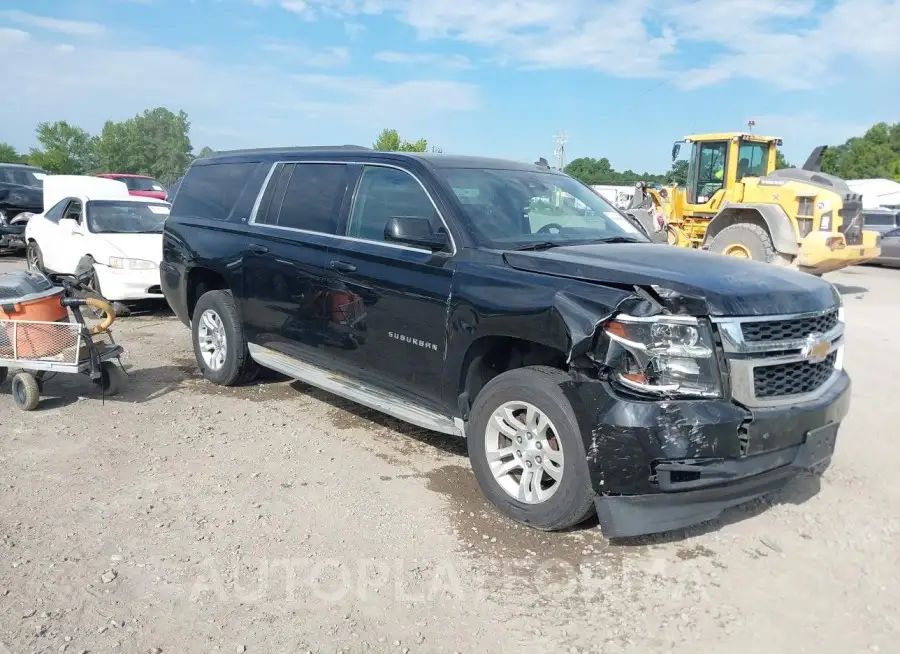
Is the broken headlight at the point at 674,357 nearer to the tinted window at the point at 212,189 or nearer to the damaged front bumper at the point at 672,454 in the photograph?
the damaged front bumper at the point at 672,454

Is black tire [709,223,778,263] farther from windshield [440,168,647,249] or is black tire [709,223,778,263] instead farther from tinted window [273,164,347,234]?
tinted window [273,164,347,234]

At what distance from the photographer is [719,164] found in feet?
49.8

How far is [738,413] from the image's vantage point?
347cm

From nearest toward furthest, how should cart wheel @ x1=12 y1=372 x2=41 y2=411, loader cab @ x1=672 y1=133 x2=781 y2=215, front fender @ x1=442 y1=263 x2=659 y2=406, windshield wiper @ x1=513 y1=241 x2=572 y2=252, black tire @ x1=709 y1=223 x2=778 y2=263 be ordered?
1. front fender @ x1=442 y1=263 x2=659 y2=406
2. windshield wiper @ x1=513 y1=241 x2=572 y2=252
3. cart wheel @ x1=12 y1=372 x2=41 y2=411
4. black tire @ x1=709 y1=223 x2=778 y2=263
5. loader cab @ x1=672 y1=133 x2=781 y2=215

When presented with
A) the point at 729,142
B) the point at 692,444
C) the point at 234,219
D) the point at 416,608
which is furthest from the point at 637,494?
the point at 729,142

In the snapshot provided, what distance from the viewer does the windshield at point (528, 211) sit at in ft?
15.0

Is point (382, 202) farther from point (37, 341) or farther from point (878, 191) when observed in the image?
point (878, 191)

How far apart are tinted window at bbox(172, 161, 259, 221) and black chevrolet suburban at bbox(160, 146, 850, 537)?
38 cm

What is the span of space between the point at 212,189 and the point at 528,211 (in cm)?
328

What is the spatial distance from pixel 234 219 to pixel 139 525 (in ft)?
9.93

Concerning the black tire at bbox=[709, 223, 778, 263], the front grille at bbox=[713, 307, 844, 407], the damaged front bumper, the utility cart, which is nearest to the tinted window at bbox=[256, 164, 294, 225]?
the utility cart

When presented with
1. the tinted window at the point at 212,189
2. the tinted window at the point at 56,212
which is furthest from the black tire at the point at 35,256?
the tinted window at the point at 212,189

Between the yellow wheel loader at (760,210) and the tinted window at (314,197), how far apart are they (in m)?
7.80

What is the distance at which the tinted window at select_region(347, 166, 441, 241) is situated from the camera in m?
4.80
